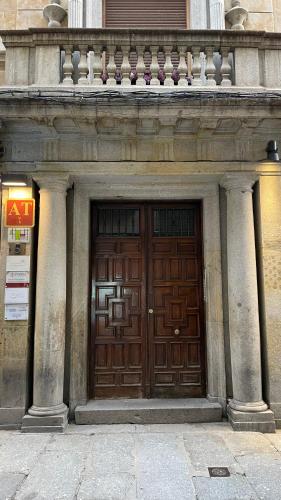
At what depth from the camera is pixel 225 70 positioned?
533 cm

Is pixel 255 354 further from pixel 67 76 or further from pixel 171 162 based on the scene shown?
pixel 67 76

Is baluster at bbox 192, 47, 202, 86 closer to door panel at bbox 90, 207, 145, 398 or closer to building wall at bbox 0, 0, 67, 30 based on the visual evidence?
door panel at bbox 90, 207, 145, 398

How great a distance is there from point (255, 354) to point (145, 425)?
1.87 m

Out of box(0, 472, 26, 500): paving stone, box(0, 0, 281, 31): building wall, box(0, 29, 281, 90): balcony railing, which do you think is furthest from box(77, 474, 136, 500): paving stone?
box(0, 0, 281, 31): building wall

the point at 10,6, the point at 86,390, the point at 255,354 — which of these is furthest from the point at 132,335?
the point at 10,6

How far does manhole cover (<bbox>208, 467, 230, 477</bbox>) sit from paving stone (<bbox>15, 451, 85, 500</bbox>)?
139cm

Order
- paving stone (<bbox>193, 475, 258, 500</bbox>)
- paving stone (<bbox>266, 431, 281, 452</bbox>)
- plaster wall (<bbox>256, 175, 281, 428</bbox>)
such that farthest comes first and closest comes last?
plaster wall (<bbox>256, 175, 281, 428</bbox>) → paving stone (<bbox>266, 431, 281, 452</bbox>) → paving stone (<bbox>193, 475, 258, 500</bbox>)

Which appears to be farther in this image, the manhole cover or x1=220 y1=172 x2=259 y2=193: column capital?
x1=220 y1=172 x2=259 y2=193: column capital

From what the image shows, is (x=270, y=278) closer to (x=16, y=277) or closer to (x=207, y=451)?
(x=207, y=451)

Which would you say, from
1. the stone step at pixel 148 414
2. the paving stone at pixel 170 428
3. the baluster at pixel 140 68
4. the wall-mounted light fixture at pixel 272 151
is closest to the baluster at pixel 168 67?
the baluster at pixel 140 68

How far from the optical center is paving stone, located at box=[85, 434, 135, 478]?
12.5 ft

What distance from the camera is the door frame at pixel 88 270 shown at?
540 centimetres

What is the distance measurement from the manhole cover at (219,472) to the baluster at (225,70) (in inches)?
198

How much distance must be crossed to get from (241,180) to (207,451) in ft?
12.1
